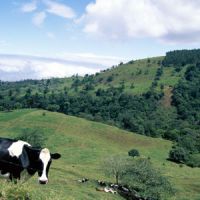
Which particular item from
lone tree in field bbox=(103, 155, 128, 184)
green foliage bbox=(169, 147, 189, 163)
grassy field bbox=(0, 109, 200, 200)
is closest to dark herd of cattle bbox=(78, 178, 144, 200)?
lone tree in field bbox=(103, 155, 128, 184)

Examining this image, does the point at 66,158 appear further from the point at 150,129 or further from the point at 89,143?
the point at 150,129

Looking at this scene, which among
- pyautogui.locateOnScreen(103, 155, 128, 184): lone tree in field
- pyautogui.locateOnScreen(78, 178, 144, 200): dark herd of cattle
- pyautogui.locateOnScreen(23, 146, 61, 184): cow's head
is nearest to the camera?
pyautogui.locateOnScreen(23, 146, 61, 184): cow's head

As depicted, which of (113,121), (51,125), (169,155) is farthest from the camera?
(113,121)

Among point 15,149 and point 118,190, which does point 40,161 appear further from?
point 118,190

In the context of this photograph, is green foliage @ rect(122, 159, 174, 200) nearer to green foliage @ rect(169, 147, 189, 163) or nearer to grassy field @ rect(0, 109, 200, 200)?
grassy field @ rect(0, 109, 200, 200)

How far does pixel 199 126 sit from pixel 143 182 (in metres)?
137

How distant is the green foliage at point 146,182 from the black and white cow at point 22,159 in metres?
46.4

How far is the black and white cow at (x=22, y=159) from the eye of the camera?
65.7ft

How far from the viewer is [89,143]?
137125mm

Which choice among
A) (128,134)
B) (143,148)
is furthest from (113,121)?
(143,148)

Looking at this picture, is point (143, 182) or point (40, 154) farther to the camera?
point (143, 182)

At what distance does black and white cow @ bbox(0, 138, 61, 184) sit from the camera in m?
20.0

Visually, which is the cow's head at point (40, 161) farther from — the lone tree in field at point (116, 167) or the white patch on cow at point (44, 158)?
the lone tree in field at point (116, 167)

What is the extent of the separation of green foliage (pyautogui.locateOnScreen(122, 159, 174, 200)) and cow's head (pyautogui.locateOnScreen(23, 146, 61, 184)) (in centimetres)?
4647
